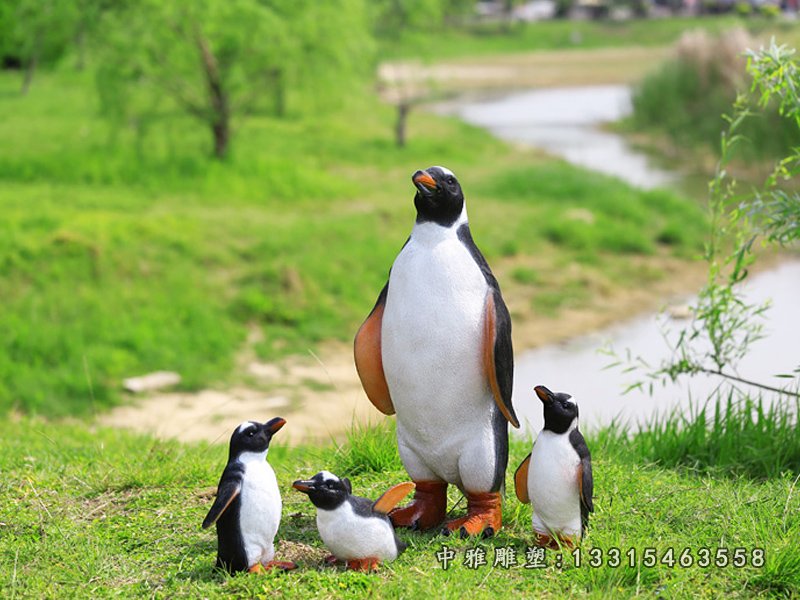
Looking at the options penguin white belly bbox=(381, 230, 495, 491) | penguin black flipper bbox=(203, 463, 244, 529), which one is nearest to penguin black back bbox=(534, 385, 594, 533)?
penguin white belly bbox=(381, 230, 495, 491)

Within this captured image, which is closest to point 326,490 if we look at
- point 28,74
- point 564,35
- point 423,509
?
point 423,509

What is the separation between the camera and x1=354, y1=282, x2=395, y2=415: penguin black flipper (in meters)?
4.02

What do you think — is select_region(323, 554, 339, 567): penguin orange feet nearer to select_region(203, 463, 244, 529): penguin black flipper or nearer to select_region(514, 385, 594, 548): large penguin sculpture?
select_region(203, 463, 244, 529): penguin black flipper

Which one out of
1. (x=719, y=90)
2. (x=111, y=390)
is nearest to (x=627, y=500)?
(x=111, y=390)

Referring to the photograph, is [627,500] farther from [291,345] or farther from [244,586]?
[291,345]

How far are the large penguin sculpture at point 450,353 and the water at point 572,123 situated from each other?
12.2 meters

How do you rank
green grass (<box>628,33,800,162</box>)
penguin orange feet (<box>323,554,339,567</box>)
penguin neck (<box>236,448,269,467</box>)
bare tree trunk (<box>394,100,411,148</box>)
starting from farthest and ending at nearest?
bare tree trunk (<box>394,100,411,148</box>), green grass (<box>628,33,800,162</box>), penguin orange feet (<box>323,554,339,567</box>), penguin neck (<box>236,448,269,467</box>)

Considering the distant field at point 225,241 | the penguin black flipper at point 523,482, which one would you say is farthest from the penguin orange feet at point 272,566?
the distant field at point 225,241

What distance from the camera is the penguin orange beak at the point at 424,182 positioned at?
12.2ft

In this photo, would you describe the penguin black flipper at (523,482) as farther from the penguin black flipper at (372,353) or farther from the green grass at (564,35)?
the green grass at (564,35)

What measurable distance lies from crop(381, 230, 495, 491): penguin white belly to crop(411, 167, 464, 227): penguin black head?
4cm

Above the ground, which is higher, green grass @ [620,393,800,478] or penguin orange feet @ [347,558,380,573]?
penguin orange feet @ [347,558,380,573]

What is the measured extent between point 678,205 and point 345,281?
551 centimetres

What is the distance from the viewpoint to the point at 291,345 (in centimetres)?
937
